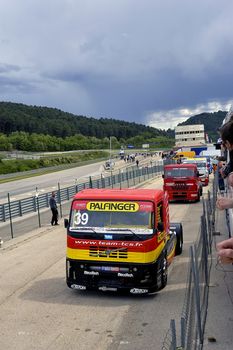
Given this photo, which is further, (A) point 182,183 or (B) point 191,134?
(B) point 191,134

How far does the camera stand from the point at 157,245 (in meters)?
10.9

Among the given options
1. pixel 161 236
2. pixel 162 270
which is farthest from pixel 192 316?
pixel 161 236

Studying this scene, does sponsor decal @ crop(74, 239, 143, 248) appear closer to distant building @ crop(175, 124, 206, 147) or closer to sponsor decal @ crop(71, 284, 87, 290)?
sponsor decal @ crop(71, 284, 87, 290)

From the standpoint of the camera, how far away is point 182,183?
98.4 ft

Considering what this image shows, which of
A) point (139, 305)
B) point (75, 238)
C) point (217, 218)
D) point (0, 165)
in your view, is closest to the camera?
point (139, 305)

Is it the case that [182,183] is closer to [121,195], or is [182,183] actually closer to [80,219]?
[121,195]

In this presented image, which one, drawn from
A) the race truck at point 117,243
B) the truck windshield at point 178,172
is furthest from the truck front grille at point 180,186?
the race truck at point 117,243

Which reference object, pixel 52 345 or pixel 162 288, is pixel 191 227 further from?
pixel 52 345

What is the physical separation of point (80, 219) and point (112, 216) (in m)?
0.78

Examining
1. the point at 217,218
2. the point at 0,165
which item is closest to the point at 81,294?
the point at 217,218

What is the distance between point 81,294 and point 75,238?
4.58 feet

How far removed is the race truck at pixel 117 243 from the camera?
34.6ft

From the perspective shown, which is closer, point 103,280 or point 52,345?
point 52,345

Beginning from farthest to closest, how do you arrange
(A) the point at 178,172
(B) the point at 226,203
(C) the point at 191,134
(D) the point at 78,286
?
(C) the point at 191,134 < (A) the point at 178,172 < (D) the point at 78,286 < (B) the point at 226,203
